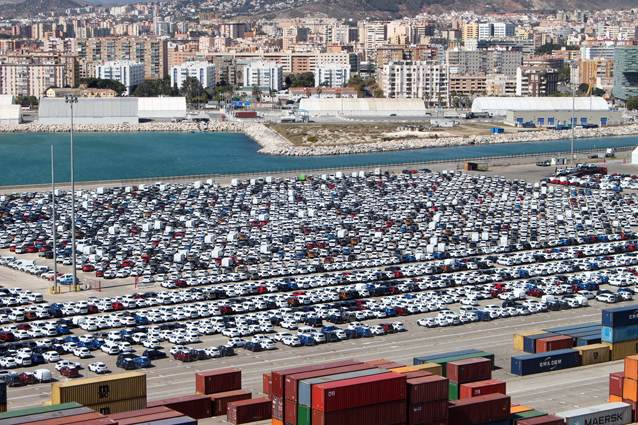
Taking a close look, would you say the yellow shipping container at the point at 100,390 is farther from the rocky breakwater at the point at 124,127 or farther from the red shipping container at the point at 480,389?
the rocky breakwater at the point at 124,127

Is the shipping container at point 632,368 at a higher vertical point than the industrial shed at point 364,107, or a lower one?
lower

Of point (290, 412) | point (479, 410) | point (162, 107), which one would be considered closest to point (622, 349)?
point (479, 410)

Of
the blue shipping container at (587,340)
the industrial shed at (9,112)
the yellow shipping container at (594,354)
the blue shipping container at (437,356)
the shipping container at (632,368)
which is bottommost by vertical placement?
the yellow shipping container at (594,354)

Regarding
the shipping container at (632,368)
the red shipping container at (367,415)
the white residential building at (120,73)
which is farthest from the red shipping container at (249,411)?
the white residential building at (120,73)

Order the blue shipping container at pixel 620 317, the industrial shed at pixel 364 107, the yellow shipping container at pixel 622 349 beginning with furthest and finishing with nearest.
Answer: the industrial shed at pixel 364 107
the yellow shipping container at pixel 622 349
the blue shipping container at pixel 620 317

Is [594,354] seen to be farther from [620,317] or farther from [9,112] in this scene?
[9,112]

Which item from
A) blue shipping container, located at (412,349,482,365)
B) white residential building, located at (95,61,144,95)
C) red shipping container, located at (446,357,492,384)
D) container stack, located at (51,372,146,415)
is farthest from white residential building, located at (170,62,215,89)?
container stack, located at (51,372,146,415)

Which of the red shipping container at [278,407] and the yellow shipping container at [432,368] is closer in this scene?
the red shipping container at [278,407]

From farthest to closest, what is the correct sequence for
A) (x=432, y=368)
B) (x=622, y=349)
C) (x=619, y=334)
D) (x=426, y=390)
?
(x=622, y=349), (x=619, y=334), (x=432, y=368), (x=426, y=390)

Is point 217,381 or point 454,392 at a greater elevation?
point 217,381
